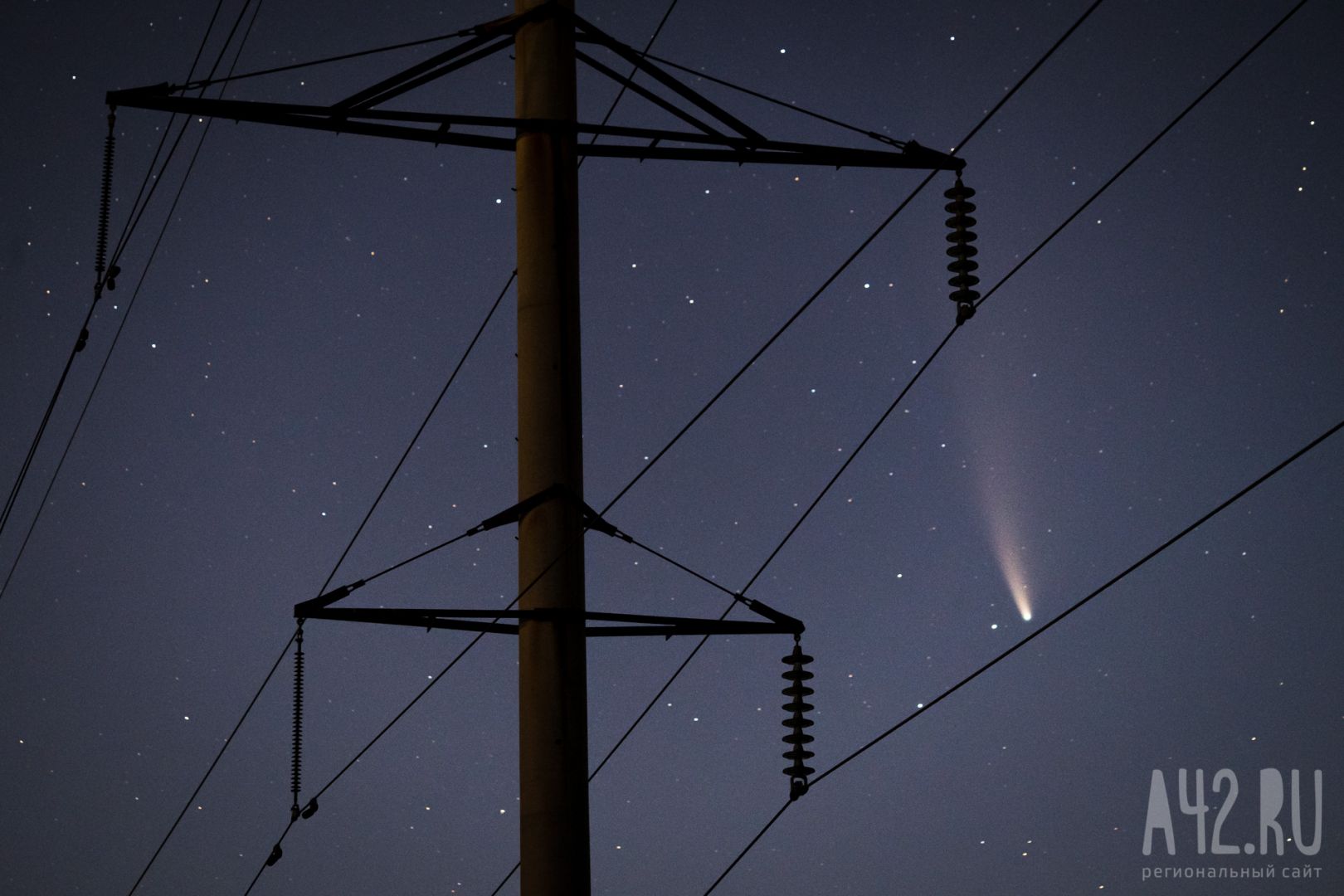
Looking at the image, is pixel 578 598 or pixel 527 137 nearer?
pixel 578 598

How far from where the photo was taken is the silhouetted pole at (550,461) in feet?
30.4

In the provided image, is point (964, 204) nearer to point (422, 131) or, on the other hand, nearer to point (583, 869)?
point (422, 131)

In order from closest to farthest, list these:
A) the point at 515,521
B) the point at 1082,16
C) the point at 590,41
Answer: the point at 1082,16 < the point at 515,521 < the point at 590,41

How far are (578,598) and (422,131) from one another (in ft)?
10.8

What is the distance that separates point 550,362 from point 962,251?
287 centimetres

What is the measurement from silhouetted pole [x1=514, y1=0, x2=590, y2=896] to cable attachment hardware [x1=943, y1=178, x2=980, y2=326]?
2527 mm

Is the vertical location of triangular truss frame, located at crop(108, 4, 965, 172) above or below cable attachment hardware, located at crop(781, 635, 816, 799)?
above

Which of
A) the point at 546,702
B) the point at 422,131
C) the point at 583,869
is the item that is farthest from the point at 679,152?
the point at 583,869

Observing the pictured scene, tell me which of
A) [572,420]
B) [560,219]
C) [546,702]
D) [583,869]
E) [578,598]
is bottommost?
[583,869]

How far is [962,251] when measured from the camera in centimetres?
1027

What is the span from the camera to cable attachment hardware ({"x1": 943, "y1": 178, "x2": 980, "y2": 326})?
33.1 ft

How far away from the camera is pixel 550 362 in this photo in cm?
998

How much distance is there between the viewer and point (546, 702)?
9383 millimetres

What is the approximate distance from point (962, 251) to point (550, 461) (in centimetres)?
311
